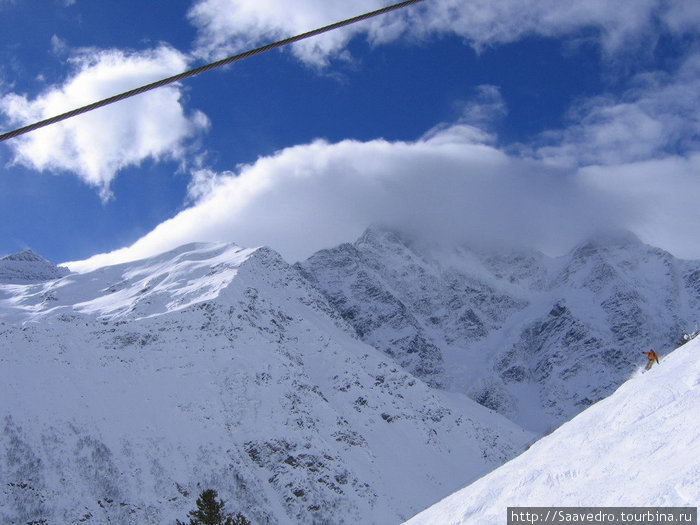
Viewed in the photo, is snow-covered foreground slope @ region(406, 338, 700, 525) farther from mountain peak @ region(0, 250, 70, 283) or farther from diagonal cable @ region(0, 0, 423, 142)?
mountain peak @ region(0, 250, 70, 283)

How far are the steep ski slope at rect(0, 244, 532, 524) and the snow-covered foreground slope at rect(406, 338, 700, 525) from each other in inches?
2289

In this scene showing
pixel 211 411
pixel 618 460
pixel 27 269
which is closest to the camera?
pixel 618 460

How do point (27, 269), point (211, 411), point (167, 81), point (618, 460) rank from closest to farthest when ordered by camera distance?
point (167, 81)
point (618, 460)
point (211, 411)
point (27, 269)

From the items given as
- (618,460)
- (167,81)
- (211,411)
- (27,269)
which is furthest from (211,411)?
(27,269)

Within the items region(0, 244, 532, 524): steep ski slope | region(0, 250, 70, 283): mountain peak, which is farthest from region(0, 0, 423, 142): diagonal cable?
region(0, 250, 70, 283): mountain peak

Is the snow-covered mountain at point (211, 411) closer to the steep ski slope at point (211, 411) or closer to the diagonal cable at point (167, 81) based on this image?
the steep ski slope at point (211, 411)

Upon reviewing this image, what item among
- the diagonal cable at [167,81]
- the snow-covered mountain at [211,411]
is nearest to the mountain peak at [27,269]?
the snow-covered mountain at [211,411]

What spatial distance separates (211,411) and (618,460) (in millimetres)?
77934

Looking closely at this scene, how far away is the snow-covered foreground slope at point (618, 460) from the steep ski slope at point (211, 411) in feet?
191

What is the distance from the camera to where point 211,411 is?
274 feet

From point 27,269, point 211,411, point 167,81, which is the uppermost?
point 27,269

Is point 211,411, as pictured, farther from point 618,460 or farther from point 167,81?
point 167,81

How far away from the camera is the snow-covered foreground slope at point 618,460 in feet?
30.2

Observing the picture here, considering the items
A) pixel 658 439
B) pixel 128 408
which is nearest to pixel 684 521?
pixel 658 439
